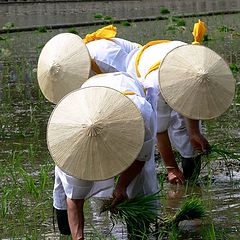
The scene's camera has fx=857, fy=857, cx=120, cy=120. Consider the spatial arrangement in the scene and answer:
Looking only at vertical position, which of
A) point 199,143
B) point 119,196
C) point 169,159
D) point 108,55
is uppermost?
point 108,55

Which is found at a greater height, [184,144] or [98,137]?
[98,137]

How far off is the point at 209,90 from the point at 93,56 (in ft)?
2.52

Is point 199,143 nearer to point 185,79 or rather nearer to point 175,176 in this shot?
point 175,176

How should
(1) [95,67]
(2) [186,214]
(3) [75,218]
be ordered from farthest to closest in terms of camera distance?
(1) [95,67] < (2) [186,214] < (3) [75,218]

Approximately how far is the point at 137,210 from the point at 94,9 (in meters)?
24.3

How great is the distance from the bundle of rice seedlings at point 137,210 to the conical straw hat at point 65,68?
3.30 feet

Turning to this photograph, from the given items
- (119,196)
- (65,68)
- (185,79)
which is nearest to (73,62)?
(65,68)

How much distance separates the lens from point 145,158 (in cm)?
422

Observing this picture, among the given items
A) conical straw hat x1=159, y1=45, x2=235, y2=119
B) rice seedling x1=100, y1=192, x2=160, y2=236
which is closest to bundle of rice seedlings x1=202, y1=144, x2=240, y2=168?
conical straw hat x1=159, y1=45, x2=235, y2=119

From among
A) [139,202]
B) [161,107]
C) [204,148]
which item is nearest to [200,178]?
[204,148]

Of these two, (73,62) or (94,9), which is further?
(94,9)

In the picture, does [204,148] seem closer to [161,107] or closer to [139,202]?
[161,107]

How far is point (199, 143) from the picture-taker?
5430 mm

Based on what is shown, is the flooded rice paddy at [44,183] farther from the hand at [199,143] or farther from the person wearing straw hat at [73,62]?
the person wearing straw hat at [73,62]
